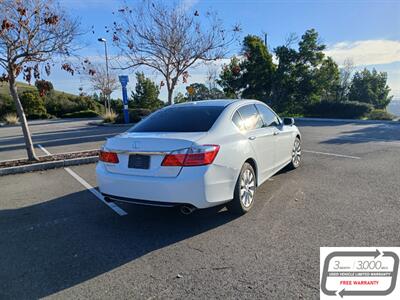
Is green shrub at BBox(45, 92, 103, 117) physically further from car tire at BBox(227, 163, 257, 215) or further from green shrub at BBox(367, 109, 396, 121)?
car tire at BBox(227, 163, 257, 215)

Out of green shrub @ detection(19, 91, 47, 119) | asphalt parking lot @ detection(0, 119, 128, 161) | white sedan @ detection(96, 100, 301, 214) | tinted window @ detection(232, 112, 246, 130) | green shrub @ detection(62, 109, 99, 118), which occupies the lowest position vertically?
asphalt parking lot @ detection(0, 119, 128, 161)

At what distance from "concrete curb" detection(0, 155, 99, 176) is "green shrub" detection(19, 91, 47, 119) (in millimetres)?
30809

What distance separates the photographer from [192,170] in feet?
11.6

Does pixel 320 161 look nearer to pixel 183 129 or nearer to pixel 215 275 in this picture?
pixel 183 129

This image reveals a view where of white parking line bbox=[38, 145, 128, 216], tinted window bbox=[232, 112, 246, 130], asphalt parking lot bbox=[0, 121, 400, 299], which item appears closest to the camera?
asphalt parking lot bbox=[0, 121, 400, 299]

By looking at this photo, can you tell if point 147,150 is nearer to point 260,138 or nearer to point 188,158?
point 188,158

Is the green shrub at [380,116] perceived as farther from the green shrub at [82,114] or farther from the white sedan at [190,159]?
the green shrub at [82,114]

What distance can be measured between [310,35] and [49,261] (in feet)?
79.9

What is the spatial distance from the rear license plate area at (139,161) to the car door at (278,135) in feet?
7.88

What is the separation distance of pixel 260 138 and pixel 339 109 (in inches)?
737

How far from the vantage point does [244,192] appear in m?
4.26

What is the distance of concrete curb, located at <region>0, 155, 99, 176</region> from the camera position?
7.23 meters

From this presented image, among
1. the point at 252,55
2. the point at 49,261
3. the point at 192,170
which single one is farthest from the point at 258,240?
the point at 252,55

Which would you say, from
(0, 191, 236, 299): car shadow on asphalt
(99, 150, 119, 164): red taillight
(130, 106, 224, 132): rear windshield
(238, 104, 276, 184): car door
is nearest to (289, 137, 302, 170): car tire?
(238, 104, 276, 184): car door
